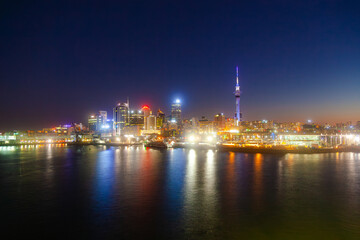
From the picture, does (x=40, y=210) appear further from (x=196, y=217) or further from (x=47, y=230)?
(x=196, y=217)

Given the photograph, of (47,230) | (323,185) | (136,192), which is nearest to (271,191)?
(323,185)

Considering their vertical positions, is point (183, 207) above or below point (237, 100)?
below

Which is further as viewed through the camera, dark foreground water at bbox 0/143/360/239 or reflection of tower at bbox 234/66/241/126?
reflection of tower at bbox 234/66/241/126

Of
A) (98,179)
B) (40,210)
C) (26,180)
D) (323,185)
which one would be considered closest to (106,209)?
(40,210)

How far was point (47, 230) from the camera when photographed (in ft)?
28.7

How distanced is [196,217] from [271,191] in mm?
5846

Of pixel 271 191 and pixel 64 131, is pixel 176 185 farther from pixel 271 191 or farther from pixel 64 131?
pixel 64 131

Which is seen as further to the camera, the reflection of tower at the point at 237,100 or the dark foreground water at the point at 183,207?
the reflection of tower at the point at 237,100

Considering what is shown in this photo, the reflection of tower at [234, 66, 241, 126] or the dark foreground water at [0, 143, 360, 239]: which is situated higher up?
the reflection of tower at [234, 66, 241, 126]

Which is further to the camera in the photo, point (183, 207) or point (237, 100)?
point (237, 100)

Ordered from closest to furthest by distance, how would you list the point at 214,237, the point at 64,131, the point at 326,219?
1. the point at 214,237
2. the point at 326,219
3. the point at 64,131

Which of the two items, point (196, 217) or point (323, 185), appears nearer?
point (196, 217)

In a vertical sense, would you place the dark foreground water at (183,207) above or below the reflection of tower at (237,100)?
below

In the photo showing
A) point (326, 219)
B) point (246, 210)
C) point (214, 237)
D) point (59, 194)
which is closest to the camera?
point (214, 237)
